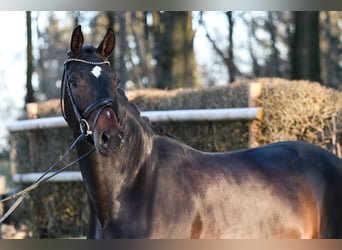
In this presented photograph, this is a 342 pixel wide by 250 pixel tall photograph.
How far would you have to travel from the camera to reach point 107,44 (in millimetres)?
4910

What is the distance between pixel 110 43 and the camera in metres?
4.91

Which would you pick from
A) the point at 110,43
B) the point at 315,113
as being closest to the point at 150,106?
the point at 315,113

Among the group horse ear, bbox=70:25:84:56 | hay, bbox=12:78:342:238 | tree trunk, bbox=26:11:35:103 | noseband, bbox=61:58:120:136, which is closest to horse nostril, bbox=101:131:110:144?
noseband, bbox=61:58:120:136

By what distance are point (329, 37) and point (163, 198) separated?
60.6 ft

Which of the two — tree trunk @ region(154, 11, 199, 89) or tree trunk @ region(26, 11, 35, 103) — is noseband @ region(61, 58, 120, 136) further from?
tree trunk @ region(154, 11, 199, 89)

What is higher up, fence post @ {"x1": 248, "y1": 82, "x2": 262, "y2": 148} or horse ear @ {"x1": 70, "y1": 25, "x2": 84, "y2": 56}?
horse ear @ {"x1": 70, "y1": 25, "x2": 84, "y2": 56}

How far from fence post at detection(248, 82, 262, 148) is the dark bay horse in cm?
230

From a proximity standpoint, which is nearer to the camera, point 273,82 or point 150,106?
point 273,82

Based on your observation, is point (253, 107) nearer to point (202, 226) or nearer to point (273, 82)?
point (273, 82)

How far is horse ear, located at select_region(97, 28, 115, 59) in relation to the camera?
4.87 m

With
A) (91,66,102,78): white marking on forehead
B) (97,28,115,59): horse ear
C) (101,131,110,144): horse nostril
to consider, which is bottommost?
(101,131,110,144): horse nostril

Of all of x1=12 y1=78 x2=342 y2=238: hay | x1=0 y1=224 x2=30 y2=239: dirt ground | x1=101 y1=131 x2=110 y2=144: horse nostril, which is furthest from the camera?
x1=0 y1=224 x2=30 y2=239: dirt ground

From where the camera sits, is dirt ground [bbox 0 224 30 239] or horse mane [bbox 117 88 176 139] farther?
dirt ground [bbox 0 224 30 239]

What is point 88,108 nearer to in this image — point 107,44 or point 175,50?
point 107,44
